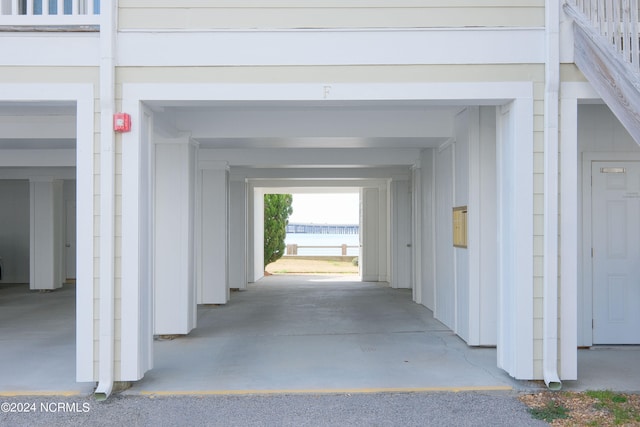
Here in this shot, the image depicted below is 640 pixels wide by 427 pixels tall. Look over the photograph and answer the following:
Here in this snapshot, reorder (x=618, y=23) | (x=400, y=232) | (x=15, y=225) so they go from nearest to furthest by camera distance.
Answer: (x=618, y=23) → (x=400, y=232) → (x=15, y=225)

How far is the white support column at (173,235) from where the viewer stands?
7.42 meters

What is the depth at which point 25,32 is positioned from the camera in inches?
194

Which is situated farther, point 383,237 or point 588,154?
point 383,237

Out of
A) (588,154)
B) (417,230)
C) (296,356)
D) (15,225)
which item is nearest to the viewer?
(296,356)

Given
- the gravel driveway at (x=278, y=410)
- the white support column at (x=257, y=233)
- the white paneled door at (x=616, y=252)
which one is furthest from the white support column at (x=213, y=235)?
the white paneled door at (x=616, y=252)

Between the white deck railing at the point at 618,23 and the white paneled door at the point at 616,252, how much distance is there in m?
1.88

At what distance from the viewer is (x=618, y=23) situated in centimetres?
475

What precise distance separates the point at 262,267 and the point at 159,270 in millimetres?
10676

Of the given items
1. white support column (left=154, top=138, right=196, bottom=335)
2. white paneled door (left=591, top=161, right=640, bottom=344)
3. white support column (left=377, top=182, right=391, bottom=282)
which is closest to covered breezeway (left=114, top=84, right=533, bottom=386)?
white support column (left=154, top=138, right=196, bottom=335)

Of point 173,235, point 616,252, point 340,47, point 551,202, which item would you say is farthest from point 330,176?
point 551,202

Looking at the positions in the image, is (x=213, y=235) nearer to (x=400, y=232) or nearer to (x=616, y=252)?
(x=400, y=232)

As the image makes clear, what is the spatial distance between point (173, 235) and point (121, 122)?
110 inches

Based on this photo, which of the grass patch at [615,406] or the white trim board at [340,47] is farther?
the white trim board at [340,47]

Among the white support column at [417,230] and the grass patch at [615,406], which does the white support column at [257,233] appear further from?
the grass patch at [615,406]
